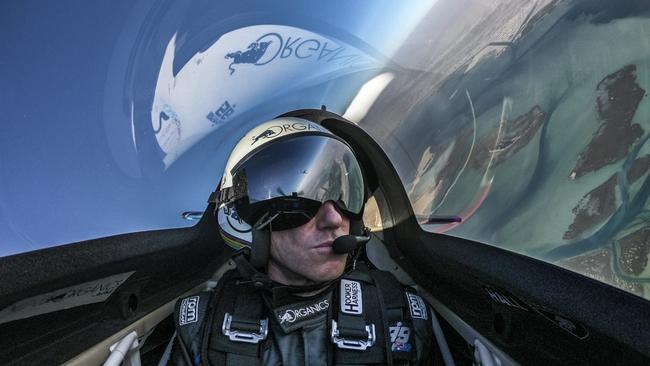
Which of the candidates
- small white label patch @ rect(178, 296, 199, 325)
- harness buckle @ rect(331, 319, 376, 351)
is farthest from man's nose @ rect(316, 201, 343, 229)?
small white label patch @ rect(178, 296, 199, 325)

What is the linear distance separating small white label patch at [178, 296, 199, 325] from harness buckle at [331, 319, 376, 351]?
1.24ft

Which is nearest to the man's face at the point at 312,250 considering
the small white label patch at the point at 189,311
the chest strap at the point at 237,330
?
the chest strap at the point at 237,330

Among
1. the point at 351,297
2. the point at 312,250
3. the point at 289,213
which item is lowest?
the point at 351,297

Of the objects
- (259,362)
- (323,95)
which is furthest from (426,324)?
(323,95)

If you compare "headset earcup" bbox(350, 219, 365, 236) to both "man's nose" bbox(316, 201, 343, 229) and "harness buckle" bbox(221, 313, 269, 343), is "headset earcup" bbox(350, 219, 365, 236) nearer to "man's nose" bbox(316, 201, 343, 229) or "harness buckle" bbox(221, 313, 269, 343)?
"man's nose" bbox(316, 201, 343, 229)

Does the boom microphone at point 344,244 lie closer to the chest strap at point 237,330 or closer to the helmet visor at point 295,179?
the helmet visor at point 295,179

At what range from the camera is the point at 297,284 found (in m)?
1.27

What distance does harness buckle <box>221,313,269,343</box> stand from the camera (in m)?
1.16

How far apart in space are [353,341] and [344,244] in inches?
9.7

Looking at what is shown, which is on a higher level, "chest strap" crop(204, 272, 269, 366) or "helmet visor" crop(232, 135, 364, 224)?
"helmet visor" crop(232, 135, 364, 224)

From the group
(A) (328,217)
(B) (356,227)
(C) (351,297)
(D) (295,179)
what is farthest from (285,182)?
(C) (351,297)

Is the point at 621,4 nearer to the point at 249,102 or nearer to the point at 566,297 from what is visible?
the point at 566,297

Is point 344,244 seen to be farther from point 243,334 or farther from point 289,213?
point 243,334

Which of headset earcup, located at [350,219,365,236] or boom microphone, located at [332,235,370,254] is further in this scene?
headset earcup, located at [350,219,365,236]
